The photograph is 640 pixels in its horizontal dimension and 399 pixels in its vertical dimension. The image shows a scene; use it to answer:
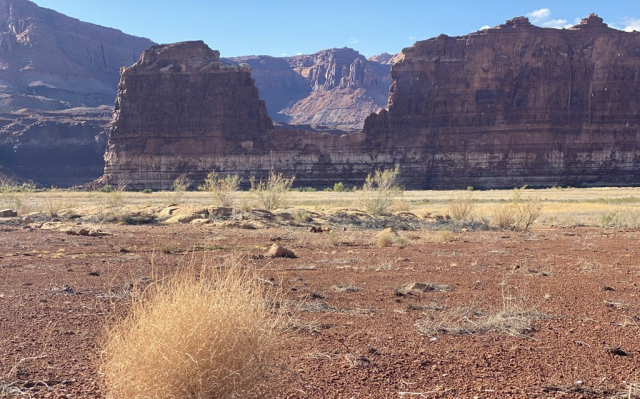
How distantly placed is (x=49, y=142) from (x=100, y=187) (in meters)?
28.8

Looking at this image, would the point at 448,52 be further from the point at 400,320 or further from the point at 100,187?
the point at 400,320

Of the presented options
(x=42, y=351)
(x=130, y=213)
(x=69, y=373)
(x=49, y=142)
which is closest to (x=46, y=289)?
(x=42, y=351)

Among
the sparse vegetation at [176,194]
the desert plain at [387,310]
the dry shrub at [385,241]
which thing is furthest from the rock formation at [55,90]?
the desert plain at [387,310]

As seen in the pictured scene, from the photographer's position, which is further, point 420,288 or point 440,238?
point 440,238

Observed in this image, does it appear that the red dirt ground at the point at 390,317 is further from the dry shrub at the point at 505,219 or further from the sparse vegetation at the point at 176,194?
the sparse vegetation at the point at 176,194

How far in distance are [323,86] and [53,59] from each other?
7144 centimetres

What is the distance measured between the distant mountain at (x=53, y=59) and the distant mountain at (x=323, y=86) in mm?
38631

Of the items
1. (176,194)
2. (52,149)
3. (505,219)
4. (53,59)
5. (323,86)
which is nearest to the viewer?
(505,219)

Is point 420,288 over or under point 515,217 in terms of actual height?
over

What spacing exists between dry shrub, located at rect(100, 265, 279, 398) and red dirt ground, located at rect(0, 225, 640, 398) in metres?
0.56

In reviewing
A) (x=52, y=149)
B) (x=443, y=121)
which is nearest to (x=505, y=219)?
(x=443, y=121)

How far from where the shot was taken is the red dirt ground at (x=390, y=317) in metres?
4.86

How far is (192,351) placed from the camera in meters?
3.60

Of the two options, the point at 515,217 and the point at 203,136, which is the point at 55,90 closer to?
the point at 203,136
